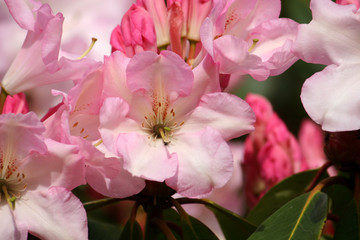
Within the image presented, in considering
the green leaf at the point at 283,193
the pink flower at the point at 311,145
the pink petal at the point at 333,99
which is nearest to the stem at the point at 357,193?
the green leaf at the point at 283,193

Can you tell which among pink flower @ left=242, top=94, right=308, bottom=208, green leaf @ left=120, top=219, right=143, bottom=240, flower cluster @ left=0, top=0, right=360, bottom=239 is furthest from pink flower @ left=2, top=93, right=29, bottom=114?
pink flower @ left=242, top=94, right=308, bottom=208

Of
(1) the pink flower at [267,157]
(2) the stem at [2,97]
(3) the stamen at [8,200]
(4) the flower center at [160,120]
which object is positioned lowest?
(1) the pink flower at [267,157]

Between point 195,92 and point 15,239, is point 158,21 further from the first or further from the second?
point 15,239

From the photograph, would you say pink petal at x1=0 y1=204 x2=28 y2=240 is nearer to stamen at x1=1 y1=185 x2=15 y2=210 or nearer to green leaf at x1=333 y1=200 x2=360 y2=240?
stamen at x1=1 y1=185 x2=15 y2=210

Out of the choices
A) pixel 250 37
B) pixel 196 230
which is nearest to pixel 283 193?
pixel 196 230

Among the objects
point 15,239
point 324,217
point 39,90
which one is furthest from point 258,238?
point 39,90

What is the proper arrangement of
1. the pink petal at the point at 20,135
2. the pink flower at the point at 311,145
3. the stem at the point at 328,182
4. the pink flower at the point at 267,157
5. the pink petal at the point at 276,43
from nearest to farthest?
the pink petal at the point at 20,135, the pink petal at the point at 276,43, the stem at the point at 328,182, the pink flower at the point at 267,157, the pink flower at the point at 311,145

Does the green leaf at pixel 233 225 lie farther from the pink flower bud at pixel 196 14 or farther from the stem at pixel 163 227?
the pink flower bud at pixel 196 14

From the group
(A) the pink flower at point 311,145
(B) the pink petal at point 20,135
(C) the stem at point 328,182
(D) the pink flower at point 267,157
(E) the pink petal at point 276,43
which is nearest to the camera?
(B) the pink petal at point 20,135
